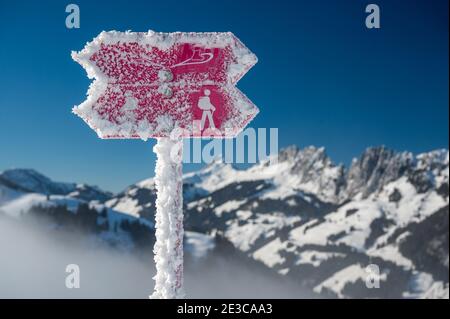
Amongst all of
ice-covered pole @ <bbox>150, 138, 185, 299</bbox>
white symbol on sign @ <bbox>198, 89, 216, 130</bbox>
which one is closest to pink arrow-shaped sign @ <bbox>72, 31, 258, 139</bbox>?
white symbol on sign @ <bbox>198, 89, 216, 130</bbox>

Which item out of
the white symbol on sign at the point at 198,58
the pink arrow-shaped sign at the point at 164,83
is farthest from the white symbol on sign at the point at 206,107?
the white symbol on sign at the point at 198,58

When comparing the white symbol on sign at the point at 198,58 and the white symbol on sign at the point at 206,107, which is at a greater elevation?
the white symbol on sign at the point at 198,58

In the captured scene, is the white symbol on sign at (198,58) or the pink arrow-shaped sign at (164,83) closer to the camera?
the pink arrow-shaped sign at (164,83)

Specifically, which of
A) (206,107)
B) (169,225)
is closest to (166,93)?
(206,107)

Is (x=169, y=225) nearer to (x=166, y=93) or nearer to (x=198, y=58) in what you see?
(x=166, y=93)

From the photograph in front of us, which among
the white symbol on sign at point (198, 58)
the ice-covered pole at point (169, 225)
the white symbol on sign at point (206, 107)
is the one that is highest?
the white symbol on sign at point (198, 58)

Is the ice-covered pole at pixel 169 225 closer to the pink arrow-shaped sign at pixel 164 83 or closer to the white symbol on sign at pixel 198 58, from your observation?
the pink arrow-shaped sign at pixel 164 83

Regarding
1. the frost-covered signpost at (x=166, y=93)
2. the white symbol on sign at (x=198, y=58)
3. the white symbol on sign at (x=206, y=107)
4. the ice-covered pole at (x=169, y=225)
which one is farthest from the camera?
the white symbol on sign at (x=198, y=58)

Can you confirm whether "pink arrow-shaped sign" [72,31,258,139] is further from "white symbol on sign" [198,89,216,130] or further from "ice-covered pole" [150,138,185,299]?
"ice-covered pole" [150,138,185,299]
